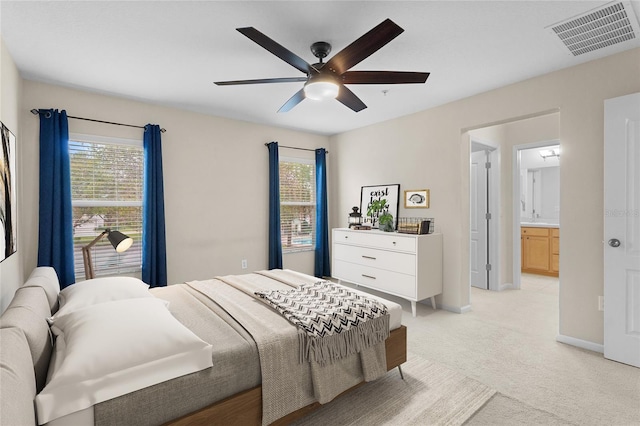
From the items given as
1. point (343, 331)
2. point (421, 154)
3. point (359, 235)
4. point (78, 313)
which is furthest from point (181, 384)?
point (421, 154)

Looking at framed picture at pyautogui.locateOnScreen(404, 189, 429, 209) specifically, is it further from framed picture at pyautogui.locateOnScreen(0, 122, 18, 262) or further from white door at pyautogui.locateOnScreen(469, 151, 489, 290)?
framed picture at pyautogui.locateOnScreen(0, 122, 18, 262)

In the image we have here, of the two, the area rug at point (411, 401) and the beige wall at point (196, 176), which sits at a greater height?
the beige wall at point (196, 176)

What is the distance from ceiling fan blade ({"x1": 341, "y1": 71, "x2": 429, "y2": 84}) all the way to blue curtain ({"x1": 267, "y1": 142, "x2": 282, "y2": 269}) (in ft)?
8.72

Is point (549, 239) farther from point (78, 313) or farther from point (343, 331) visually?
point (78, 313)

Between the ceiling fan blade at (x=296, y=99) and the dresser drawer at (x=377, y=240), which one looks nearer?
the ceiling fan blade at (x=296, y=99)

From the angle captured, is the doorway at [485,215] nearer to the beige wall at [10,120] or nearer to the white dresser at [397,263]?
the white dresser at [397,263]

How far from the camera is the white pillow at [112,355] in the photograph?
1215 mm

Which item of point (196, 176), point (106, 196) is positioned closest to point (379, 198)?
point (196, 176)

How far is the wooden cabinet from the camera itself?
5.61 meters

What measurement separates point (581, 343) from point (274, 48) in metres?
3.53

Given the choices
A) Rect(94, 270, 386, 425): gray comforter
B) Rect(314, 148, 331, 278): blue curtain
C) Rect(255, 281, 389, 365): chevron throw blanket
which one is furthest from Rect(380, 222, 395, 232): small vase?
Rect(94, 270, 386, 425): gray comforter

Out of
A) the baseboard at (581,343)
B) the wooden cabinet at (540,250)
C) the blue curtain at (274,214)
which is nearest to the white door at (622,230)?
the baseboard at (581,343)

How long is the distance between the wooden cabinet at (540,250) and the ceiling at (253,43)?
11.9ft

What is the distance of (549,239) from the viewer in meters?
5.67
